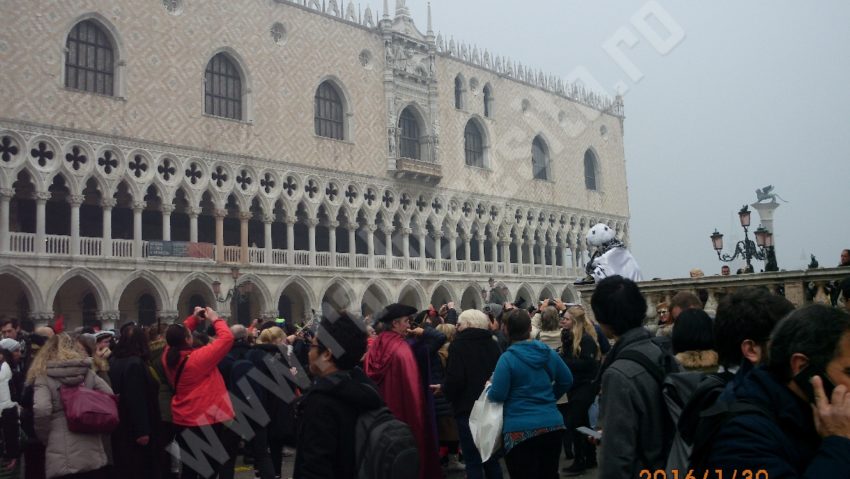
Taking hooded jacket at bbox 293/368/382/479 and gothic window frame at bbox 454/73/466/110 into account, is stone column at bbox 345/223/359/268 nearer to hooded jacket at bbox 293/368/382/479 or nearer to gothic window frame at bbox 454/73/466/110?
gothic window frame at bbox 454/73/466/110

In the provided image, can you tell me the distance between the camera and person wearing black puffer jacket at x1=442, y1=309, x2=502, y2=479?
17.0 feet

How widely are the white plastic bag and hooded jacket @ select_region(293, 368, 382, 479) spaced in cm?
162

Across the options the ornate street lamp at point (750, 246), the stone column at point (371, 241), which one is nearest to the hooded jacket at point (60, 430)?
the ornate street lamp at point (750, 246)

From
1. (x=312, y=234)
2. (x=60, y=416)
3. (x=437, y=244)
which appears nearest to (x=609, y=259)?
(x=60, y=416)

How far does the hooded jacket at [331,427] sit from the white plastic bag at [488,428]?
162cm

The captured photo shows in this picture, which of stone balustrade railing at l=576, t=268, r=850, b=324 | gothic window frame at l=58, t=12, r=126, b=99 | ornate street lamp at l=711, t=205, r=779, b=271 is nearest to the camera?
stone balustrade railing at l=576, t=268, r=850, b=324

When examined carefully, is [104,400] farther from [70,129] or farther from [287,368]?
[70,129]

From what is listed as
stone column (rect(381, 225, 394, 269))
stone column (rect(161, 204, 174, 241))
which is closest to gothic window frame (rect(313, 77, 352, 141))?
stone column (rect(381, 225, 394, 269))

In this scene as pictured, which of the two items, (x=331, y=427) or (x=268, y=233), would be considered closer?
(x=331, y=427)

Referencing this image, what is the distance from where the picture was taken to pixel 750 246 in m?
15.4

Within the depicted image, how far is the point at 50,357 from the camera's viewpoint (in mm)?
4621

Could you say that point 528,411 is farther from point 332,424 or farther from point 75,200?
point 75,200

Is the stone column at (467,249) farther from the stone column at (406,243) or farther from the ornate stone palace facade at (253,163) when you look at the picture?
the stone column at (406,243)

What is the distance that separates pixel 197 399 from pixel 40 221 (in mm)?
15118
